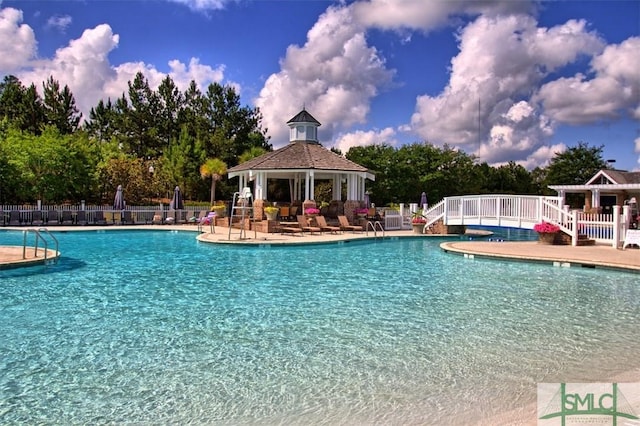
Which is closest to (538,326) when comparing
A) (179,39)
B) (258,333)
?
(258,333)

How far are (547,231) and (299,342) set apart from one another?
41.5ft

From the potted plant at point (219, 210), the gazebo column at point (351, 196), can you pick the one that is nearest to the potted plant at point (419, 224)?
the gazebo column at point (351, 196)

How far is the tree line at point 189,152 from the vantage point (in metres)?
30.5

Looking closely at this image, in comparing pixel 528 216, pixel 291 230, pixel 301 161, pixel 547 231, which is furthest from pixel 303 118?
pixel 547 231

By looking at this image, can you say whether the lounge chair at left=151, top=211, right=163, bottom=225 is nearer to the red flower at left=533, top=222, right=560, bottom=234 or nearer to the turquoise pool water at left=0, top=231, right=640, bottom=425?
the turquoise pool water at left=0, top=231, right=640, bottom=425

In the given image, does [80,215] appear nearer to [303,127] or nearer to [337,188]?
[303,127]

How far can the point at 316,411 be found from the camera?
4.18 metres

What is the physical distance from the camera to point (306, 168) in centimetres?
2266

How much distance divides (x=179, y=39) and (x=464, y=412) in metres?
17.3

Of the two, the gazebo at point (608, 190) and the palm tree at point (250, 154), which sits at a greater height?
the palm tree at point (250, 154)

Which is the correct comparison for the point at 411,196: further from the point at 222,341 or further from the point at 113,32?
the point at 222,341

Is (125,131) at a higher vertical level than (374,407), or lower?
higher

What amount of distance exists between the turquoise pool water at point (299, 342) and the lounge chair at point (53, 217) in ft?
43.3

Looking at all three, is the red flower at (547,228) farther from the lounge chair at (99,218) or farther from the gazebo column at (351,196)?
the lounge chair at (99,218)
